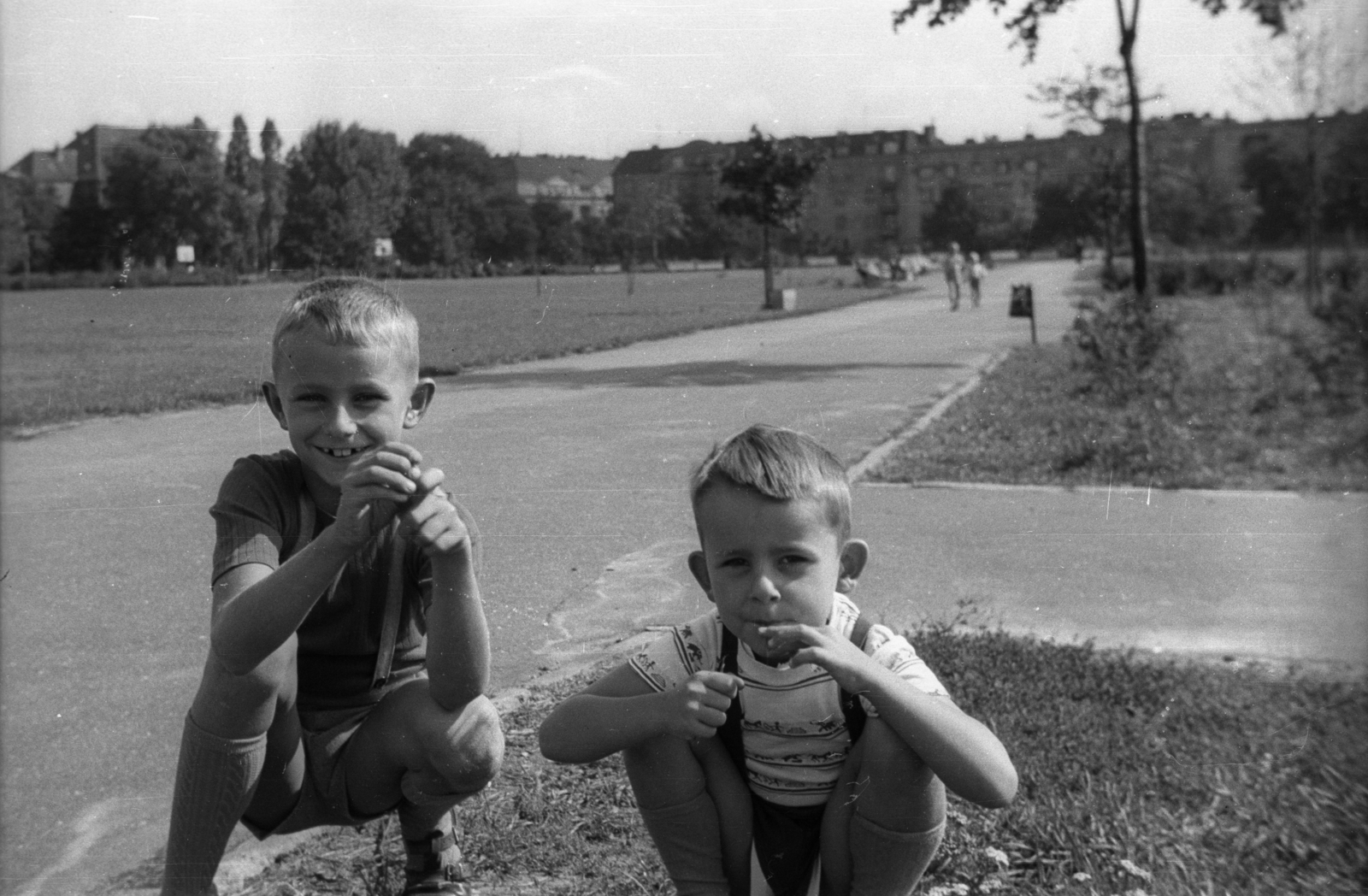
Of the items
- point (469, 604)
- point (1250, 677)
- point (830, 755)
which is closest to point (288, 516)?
point (469, 604)

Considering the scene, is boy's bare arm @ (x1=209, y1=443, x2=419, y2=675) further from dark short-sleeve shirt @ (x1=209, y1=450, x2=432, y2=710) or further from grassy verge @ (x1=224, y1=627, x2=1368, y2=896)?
grassy verge @ (x1=224, y1=627, x2=1368, y2=896)

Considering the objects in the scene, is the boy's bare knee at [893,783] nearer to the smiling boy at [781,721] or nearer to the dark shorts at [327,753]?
the smiling boy at [781,721]

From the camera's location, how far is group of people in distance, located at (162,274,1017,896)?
2.03 meters

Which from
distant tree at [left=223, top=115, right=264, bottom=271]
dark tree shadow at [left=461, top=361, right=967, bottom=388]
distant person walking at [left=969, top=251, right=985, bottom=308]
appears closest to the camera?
distant tree at [left=223, top=115, right=264, bottom=271]

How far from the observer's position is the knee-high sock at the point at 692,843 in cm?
212

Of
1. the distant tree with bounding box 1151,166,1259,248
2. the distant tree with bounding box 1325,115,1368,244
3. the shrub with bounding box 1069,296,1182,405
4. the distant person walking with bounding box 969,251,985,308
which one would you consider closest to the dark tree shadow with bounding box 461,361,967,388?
the shrub with bounding box 1069,296,1182,405

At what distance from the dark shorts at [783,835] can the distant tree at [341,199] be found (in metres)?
1.78

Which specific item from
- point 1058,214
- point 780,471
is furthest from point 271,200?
point 1058,214

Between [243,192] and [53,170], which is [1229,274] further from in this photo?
[53,170]

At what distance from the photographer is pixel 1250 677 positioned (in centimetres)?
373

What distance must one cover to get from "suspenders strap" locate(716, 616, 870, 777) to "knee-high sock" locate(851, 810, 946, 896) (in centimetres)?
14

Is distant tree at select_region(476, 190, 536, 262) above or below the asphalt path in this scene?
above

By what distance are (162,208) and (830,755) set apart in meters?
2.34

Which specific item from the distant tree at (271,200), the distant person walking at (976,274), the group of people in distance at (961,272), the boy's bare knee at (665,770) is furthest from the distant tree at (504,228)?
the distant person walking at (976,274)
